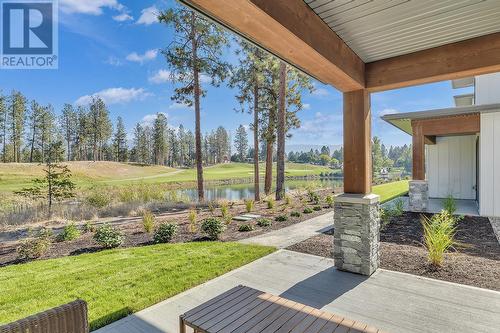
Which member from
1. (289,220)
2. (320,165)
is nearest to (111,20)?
(289,220)

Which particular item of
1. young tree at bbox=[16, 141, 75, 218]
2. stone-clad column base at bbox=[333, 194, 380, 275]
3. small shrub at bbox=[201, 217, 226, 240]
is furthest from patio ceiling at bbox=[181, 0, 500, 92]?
young tree at bbox=[16, 141, 75, 218]

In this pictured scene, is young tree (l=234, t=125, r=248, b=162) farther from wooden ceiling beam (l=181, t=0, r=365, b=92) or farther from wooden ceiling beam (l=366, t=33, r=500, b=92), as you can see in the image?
wooden ceiling beam (l=181, t=0, r=365, b=92)

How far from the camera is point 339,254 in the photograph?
418 centimetres

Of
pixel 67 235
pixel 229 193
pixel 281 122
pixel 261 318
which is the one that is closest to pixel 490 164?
pixel 281 122

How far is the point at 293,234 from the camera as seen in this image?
6488 millimetres

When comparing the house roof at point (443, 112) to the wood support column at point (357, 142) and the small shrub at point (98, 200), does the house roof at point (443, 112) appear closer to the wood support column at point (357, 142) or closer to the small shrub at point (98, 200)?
the wood support column at point (357, 142)

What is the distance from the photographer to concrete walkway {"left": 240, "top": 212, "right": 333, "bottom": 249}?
5819 mm

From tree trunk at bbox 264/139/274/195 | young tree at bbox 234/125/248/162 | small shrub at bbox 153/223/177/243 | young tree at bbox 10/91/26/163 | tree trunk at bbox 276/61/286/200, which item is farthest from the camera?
young tree at bbox 234/125/248/162

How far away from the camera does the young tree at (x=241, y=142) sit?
250 ft

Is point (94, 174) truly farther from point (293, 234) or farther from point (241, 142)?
point (241, 142)

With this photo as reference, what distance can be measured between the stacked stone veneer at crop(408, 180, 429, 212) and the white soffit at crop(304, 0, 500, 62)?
270 inches

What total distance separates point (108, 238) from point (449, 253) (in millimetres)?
6592

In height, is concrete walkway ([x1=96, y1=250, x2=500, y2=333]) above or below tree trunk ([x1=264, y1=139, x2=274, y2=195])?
below

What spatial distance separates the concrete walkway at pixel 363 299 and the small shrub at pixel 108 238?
2.90 metres
